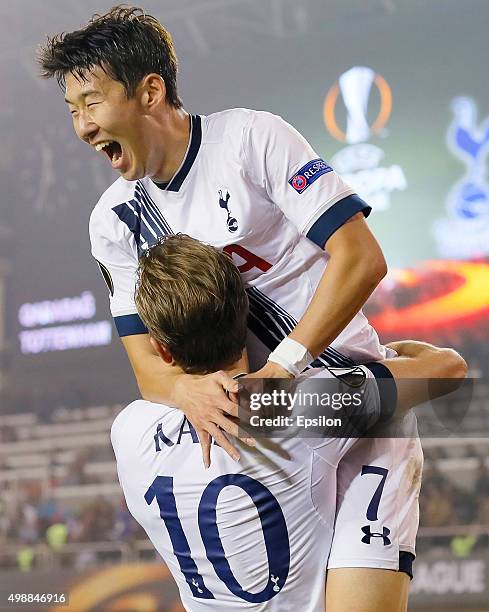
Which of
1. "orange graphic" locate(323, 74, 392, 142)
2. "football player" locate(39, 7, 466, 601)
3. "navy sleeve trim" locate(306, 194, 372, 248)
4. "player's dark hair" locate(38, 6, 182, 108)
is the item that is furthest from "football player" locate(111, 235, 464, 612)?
"orange graphic" locate(323, 74, 392, 142)

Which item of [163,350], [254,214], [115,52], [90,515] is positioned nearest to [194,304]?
[163,350]

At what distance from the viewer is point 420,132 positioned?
20.5 ft

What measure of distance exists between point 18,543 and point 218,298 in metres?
5.81

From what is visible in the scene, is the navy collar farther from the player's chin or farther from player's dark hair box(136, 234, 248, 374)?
player's dark hair box(136, 234, 248, 374)

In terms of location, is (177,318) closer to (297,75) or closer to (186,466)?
(186,466)

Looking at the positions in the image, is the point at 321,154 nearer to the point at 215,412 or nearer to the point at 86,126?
the point at 86,126

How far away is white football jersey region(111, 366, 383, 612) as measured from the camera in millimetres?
1503

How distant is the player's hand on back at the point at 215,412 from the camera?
4.86 feet

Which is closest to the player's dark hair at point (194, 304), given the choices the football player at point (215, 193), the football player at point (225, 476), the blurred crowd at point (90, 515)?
the football player at point (225, 476)

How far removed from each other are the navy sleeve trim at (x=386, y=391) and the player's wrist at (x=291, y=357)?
12 centimetres

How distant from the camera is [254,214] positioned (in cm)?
193

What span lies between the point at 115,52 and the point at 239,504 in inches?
38.3

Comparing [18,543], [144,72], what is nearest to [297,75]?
[18,543]

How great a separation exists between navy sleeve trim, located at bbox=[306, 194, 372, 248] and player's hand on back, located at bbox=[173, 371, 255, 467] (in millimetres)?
414
